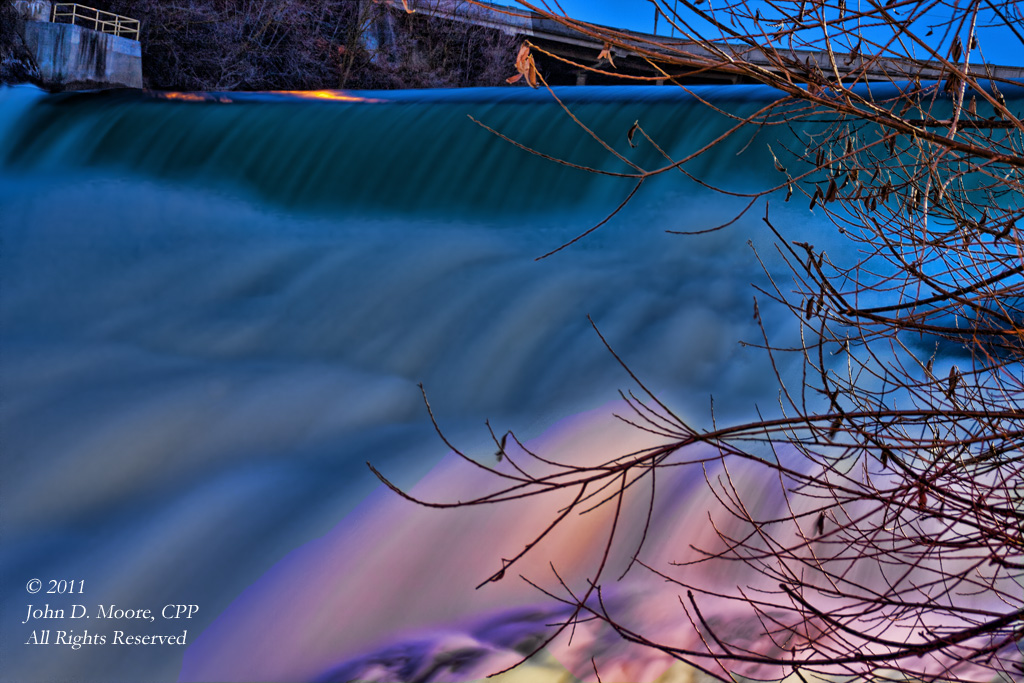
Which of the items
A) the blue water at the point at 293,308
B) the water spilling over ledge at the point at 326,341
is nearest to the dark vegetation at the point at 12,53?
the water spilling over ledge at the point at 326,341

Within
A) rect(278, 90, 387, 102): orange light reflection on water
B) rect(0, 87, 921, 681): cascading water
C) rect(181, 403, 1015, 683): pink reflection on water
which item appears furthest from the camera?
rect(278, 90, 387, 102): orange light reflection on water

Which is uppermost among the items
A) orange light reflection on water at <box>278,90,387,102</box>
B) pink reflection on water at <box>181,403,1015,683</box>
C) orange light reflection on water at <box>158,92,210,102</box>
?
orange light reflection on water at <box>278,90,387,102</box>

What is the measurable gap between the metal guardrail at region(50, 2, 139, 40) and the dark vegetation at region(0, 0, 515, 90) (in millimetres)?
308

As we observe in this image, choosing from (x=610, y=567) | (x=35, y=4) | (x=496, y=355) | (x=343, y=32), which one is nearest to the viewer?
(x=610, y=567)

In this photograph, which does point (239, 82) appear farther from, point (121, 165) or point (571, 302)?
point (571, 302)

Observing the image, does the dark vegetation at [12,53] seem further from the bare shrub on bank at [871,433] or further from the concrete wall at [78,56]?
the bare shrub on bank at [871,433]

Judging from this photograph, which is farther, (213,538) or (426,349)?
(426,349)

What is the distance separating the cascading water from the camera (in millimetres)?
3955

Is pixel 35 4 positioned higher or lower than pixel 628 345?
higher

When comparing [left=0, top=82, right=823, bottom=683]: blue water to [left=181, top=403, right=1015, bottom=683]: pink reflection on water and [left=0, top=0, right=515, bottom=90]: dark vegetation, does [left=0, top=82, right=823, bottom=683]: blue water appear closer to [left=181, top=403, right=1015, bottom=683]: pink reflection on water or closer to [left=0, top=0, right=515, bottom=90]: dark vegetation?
[left=181, top=403, right=1015, bottom=683]: pink reflection on water

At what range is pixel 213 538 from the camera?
169 inches

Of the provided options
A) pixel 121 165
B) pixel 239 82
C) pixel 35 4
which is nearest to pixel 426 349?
pixel 121 165

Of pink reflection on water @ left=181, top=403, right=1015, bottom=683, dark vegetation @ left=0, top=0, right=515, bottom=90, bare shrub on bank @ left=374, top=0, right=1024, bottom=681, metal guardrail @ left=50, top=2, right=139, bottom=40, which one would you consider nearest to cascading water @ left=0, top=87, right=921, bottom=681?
pink reflection on water @ left=181, top=403, right=1015, bottom=683

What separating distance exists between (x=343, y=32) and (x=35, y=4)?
6151mm
